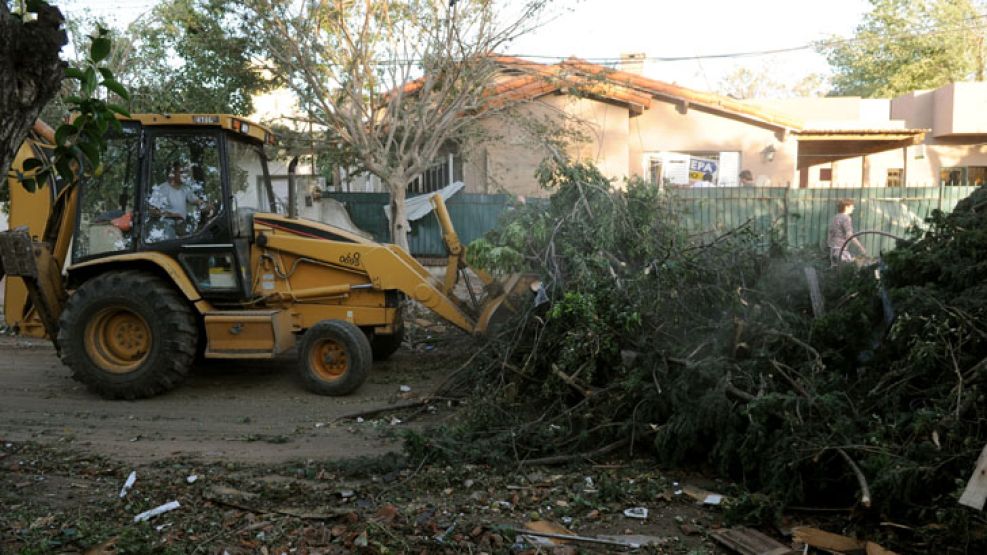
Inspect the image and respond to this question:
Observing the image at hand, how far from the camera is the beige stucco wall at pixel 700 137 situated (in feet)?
58.4

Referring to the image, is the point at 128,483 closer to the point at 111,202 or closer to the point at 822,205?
the point at 111,202

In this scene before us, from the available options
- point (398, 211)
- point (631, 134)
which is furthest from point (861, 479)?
point (631, 134)

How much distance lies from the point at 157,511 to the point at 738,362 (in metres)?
4.05

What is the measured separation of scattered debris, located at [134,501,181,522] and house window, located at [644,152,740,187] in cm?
1456

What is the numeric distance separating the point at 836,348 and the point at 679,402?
134 cm

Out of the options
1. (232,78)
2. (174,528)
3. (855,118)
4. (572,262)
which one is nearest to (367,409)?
(572,262)

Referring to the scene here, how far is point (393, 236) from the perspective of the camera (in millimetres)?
13789

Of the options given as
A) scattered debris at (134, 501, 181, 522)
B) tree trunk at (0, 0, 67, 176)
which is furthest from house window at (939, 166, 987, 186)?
tree trunk at (0, 0, 67, 176)

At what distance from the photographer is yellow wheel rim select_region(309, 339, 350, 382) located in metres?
7.89

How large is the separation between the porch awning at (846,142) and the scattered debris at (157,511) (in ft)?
54.0

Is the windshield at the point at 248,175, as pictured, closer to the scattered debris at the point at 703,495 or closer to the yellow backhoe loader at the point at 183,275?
the yellow backhoe loader at the point at 183,275

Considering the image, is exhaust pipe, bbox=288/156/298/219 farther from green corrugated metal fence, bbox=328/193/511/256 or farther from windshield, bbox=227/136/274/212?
green corrugated metal fence, bbox=328/193/511/256

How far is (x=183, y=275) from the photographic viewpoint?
308 inches

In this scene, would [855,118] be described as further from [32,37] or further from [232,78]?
[32,37]
